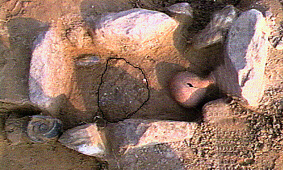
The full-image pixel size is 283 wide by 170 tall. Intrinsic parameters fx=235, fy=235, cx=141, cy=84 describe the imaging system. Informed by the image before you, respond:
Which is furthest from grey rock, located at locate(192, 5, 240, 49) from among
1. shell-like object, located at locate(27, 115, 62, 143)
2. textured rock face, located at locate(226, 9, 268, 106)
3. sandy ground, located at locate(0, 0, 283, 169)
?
shell-like object, located at locate(27, 115, 62, 143)

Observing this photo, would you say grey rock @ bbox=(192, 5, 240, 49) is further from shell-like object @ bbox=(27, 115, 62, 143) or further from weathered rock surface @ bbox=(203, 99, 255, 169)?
shell-like object @ bbox=(27, 115, 62, 143)

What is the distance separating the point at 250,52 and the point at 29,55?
7.16ft

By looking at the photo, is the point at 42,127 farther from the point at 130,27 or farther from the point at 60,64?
the point at 130,27

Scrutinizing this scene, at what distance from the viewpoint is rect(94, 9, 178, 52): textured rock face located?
7.97 feet

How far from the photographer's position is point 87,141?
2.22 meters

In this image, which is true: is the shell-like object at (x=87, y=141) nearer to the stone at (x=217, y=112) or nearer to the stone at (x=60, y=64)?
the stone at (x=60, y=64)

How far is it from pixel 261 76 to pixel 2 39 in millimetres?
2624

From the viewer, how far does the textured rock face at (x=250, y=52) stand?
2.10 meters

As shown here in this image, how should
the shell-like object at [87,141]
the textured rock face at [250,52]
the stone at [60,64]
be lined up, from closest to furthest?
the textured rock face at [250,52] < the shell-like object at [87,141] < the stone at [60,64]

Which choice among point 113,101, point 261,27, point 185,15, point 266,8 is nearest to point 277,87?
point 261,27

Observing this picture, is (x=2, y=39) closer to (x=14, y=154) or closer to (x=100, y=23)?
(x=100, y=23)

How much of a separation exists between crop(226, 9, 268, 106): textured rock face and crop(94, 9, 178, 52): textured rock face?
712 millimetres

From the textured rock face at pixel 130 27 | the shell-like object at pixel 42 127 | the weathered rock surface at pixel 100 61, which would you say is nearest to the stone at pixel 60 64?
the weathered rock surface at pixel 100 61

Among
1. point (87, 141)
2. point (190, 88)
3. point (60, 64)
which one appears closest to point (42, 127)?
point (87, 141)
